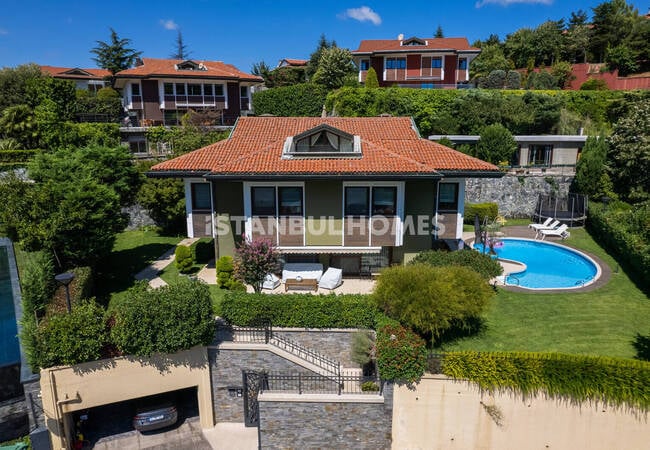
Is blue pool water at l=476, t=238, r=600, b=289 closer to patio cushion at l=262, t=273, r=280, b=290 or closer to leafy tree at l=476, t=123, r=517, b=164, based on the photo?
leafy tree at l=476, t=123, r=517, b=164

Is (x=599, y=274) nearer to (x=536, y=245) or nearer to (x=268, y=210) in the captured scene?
(x=536, y=245)

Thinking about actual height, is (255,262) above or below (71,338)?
above

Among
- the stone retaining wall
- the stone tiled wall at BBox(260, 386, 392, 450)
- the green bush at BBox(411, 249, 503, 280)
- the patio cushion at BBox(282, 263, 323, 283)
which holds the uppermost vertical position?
the stone retaining wall

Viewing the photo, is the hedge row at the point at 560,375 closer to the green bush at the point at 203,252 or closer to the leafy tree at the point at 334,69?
the green bush at the point at 203,252

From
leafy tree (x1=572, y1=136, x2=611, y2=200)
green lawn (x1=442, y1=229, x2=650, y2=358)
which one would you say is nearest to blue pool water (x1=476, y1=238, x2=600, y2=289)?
green lawn (x1=442, y1=229, x2=650, y2=358)

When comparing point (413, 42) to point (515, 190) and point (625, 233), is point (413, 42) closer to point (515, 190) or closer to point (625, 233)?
point (515, 190)

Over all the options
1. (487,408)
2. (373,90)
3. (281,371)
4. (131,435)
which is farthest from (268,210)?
(373,90)

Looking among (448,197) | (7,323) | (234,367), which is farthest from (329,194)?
(7,323)
